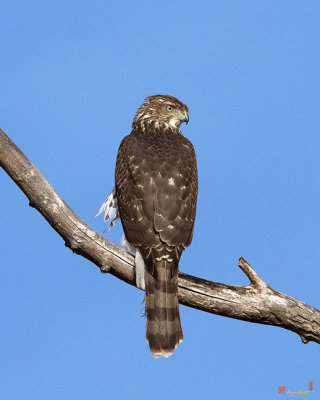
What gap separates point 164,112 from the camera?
8.64 metres

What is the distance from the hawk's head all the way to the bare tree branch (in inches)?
85.6

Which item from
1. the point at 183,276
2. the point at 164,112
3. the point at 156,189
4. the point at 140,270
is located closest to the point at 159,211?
the point at 156,189

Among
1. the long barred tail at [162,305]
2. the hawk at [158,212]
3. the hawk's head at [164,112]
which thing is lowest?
the long barred tail at [162,305]

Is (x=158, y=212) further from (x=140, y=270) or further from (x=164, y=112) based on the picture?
(x=164, y=112)

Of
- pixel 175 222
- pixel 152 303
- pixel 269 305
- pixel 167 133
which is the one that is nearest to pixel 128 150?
pixel 167 133

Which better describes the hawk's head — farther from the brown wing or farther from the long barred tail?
the long barred tail

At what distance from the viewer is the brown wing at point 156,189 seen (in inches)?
271

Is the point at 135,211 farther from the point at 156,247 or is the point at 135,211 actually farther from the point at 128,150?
the point at 128,150

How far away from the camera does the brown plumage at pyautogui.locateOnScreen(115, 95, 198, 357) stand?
6.77m

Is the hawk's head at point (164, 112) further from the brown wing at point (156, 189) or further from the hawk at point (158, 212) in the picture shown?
the brown wing at point (156, 189)

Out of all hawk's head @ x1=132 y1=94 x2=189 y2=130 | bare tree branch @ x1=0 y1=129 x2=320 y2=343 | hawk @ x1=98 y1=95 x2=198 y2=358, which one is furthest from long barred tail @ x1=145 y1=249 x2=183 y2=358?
hawk's head @ x1=132 y1=94 x2=189 y2=130

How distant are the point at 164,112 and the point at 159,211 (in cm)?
216

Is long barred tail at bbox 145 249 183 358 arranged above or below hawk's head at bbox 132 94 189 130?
below

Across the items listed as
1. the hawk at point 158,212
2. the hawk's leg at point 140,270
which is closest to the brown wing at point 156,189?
the hawk at point 158,212
